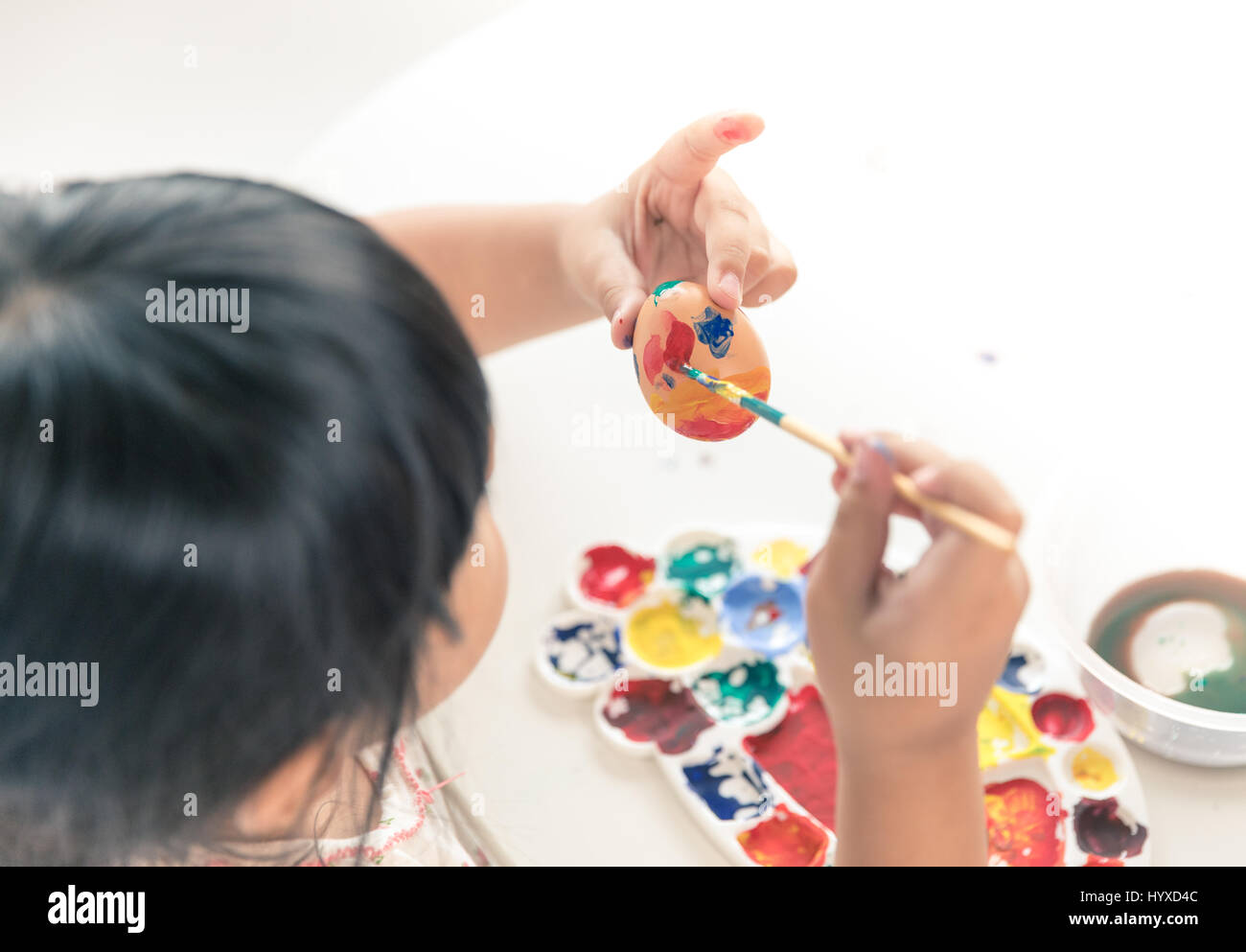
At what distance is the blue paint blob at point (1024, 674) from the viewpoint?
0.63 m

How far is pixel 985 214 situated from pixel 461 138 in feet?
1.66

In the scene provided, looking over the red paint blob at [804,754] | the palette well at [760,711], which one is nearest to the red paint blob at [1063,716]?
the palette well at [760,711]

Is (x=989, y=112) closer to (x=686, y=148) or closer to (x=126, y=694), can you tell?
(x=686, y=148)

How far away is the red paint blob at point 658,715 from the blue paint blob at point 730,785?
0.02 m

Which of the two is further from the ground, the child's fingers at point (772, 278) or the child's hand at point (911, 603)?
the child's fingers at point (772, 278)

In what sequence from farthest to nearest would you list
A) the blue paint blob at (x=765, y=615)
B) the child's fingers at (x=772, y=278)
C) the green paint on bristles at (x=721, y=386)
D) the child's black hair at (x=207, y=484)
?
the blue paint blob at (x=765, y=615), the child's fingers at (x=772, y=278), the green paint on bristles at (x=721, y=386), the child's black hair at (x=207, y=484)

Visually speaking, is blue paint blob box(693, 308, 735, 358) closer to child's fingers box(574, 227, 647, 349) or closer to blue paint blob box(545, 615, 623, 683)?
child's fingers box(574, 227, 647, 349)

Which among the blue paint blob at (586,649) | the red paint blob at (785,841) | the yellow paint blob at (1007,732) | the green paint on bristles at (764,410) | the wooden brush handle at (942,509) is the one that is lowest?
the red paint blob at (785,841)

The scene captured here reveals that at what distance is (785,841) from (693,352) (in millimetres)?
284

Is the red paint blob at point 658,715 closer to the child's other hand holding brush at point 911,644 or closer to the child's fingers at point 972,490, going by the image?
the child's other hand holding brush at point 911,644

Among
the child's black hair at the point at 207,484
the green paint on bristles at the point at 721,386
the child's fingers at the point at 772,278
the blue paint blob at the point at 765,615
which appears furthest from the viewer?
the blue paint blob at the point at 765,615
